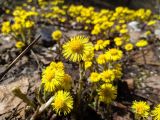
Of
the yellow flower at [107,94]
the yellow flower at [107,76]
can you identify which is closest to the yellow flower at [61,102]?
the yellow flower at [107,94]

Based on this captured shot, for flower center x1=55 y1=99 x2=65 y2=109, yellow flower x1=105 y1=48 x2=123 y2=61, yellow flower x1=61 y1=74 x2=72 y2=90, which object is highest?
yellow flower x1=105 y1=48 x2=123 y2=61

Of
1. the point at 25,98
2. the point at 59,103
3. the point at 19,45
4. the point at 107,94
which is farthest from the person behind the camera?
the point at 19,45

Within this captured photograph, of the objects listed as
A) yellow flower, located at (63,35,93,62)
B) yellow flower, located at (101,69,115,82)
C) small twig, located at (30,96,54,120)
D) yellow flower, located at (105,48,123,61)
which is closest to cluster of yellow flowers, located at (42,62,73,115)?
small twig, located at (30,96,54,120)

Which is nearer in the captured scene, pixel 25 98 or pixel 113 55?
pixel 25 98

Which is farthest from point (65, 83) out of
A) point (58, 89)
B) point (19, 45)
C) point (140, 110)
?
point (19, 45)

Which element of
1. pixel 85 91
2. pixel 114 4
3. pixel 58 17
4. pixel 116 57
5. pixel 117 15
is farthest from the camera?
pixel 114 4

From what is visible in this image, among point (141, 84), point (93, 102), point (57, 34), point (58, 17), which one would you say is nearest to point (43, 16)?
point (58, 17)

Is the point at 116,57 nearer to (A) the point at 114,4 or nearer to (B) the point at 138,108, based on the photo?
(B) the point at 138,108

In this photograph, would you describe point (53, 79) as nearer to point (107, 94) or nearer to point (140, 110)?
point (107, 94)

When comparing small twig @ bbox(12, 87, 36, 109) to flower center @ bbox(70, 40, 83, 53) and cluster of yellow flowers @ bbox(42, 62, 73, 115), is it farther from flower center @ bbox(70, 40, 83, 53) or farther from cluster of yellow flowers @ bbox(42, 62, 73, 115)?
flower center @ bbox(70, 40, 83, 53)

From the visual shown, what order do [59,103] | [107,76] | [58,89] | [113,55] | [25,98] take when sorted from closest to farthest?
[59,103] → [58,89] → [25,98] → [107,76] → [113,55]

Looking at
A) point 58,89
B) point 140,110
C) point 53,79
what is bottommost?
point 140,110
